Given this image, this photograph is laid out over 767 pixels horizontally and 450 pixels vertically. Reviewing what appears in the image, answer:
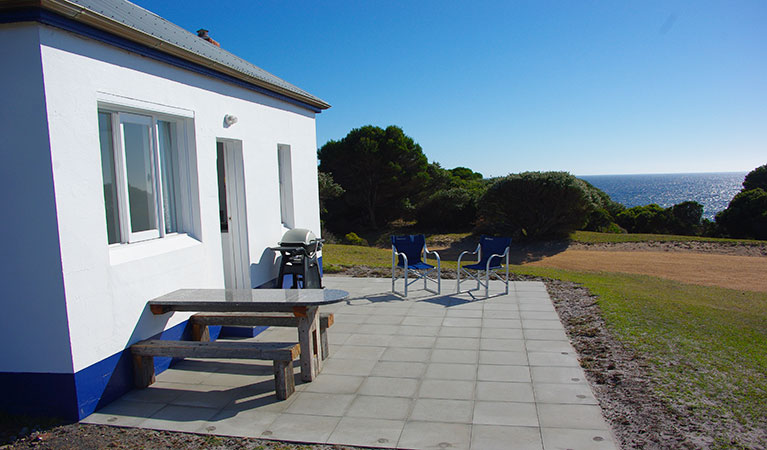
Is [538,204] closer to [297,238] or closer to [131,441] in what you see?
[297,238]

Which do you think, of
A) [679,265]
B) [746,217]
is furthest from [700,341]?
[746,217]

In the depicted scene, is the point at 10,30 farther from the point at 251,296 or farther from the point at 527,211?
the point at 527,211

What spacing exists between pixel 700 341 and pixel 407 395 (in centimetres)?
336

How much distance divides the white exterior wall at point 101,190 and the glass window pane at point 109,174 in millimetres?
182

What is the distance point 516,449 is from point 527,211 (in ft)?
49.8

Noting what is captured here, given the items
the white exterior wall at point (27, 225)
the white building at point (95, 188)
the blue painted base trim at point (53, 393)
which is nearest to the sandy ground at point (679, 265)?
the white building at point (95, 188)

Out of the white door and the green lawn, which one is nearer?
the green lawn

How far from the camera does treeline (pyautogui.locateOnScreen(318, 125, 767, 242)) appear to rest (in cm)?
1736

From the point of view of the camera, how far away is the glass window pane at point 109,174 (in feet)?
13.6

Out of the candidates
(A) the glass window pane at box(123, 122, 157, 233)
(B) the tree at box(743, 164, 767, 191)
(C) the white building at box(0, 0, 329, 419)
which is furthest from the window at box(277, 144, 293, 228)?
(B) the tree at box(743, 164, 767, 191)

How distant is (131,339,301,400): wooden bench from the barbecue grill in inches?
88.2

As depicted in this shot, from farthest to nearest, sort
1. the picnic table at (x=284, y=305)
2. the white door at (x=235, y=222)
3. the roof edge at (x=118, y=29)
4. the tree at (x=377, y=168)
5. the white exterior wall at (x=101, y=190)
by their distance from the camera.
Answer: the tree at (x=377, y=168) < the white door at (x=235, y=222) < the picnic table at (x=284, y=305) < the white exterior wall at (x=101, y=190) < the roof edge at (x=118, y=29)

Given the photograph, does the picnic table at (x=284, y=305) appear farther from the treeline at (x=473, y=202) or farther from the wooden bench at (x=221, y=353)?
the treeline at (x=473, y=202)

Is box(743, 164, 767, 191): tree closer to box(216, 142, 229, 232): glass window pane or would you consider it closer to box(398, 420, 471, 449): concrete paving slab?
box(216, 142, 229, 232): glass window pane
